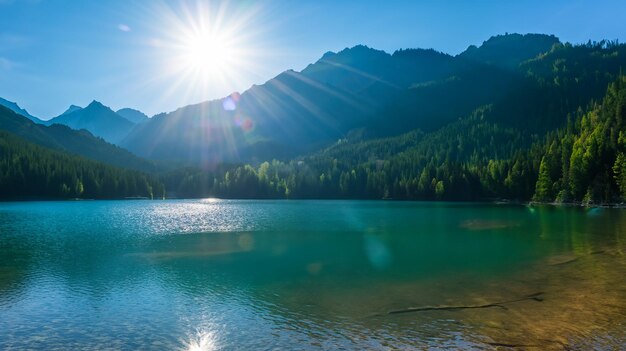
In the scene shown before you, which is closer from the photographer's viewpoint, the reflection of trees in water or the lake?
the lake

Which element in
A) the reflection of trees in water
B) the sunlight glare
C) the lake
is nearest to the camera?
the sunlight glare

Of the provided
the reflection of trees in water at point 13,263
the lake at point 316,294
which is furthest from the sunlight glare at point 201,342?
the reflection of trees in water at point 13,263

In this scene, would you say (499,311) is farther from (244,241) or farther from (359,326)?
(244,241)

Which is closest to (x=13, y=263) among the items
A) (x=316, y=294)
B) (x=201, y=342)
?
(x=201, y=342)

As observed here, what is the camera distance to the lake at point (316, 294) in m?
23.5

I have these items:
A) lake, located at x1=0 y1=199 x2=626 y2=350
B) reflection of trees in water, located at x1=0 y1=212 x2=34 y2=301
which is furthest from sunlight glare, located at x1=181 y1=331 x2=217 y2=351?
reflection of trees in water, located at x1=0 y1=212 x2=34 y2=301

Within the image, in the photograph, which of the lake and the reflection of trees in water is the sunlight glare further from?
the reflection of trees in water

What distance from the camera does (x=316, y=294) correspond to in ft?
109

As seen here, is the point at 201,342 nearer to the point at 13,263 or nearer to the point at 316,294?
the point at 316,294

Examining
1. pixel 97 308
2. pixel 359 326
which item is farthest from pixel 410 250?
pixel 97 308

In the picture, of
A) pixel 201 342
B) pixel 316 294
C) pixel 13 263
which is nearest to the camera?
pixel 201 342

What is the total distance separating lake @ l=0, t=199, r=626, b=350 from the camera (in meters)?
23.5

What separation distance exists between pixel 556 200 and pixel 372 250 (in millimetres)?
131567

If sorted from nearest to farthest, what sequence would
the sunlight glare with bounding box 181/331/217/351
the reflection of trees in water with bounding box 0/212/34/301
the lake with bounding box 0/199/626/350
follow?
the sunlight glare with bounding box 181/331/217/351 < the lake with bounding box 0/199/626/350 < the reflection of trees in water with bounding box 0/212/34/301
